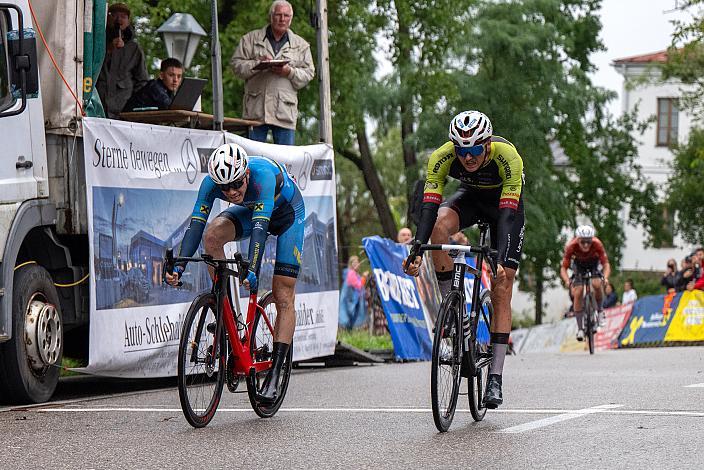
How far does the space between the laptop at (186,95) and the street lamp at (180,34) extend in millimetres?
5942

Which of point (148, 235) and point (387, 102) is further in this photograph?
point (387, 102)

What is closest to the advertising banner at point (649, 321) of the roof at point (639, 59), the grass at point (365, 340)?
the grass at point (365, 340)

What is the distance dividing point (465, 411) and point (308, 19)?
1532 centimetres

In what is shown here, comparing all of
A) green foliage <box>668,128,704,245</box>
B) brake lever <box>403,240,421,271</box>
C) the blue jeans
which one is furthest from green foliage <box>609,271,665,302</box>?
brake lever <box>403,240,421,271</box>

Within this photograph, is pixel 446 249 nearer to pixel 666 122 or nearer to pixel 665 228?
pixel 665 228

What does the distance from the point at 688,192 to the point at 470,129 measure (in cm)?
4680

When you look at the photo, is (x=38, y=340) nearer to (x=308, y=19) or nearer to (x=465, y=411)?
(x=465, y=411)

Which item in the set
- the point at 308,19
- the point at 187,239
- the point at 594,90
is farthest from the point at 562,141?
the point at 187,239

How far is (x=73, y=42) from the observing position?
37.6ft

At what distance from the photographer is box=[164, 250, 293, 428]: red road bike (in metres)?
8.67

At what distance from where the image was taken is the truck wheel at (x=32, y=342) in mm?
10398

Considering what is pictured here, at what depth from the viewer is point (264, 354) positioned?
9.65 meters

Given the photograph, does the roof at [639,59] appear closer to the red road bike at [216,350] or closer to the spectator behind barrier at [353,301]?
the spectator behind barrier at [353,301]

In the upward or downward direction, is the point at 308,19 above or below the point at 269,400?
above
